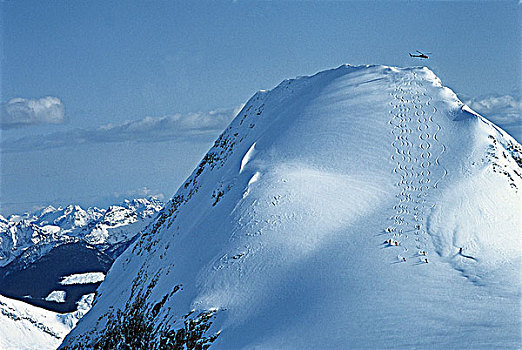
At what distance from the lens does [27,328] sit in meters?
176

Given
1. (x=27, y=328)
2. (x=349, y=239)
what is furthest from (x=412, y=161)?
(x=27, y=328)

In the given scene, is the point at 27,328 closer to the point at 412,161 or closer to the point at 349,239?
the point at 412,161

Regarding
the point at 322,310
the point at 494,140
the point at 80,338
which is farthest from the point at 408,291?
the point at 80,338

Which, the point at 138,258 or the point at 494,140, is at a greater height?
the point at 494,140

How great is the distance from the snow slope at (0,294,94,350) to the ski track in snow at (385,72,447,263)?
547 feet

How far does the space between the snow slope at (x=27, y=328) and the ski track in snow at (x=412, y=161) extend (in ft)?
547

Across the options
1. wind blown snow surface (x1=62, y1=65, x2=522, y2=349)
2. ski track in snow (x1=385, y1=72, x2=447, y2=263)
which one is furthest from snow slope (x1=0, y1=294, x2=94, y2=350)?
ski track in snow (x1=385, y1=72, x2=447, y2=263)

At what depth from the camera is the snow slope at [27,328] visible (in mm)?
167375

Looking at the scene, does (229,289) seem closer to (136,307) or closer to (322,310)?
(322,310)

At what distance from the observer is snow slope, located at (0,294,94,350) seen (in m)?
167

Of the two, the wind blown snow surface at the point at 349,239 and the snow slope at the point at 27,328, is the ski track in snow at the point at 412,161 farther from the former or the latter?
the snow slope at the point at 27,328

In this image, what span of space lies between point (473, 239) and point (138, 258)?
2631cm

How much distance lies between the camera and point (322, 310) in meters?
17.4

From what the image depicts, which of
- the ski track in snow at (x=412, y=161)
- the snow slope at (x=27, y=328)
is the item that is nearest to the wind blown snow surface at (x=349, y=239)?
the ski track in snow at (x=412, y=161)
